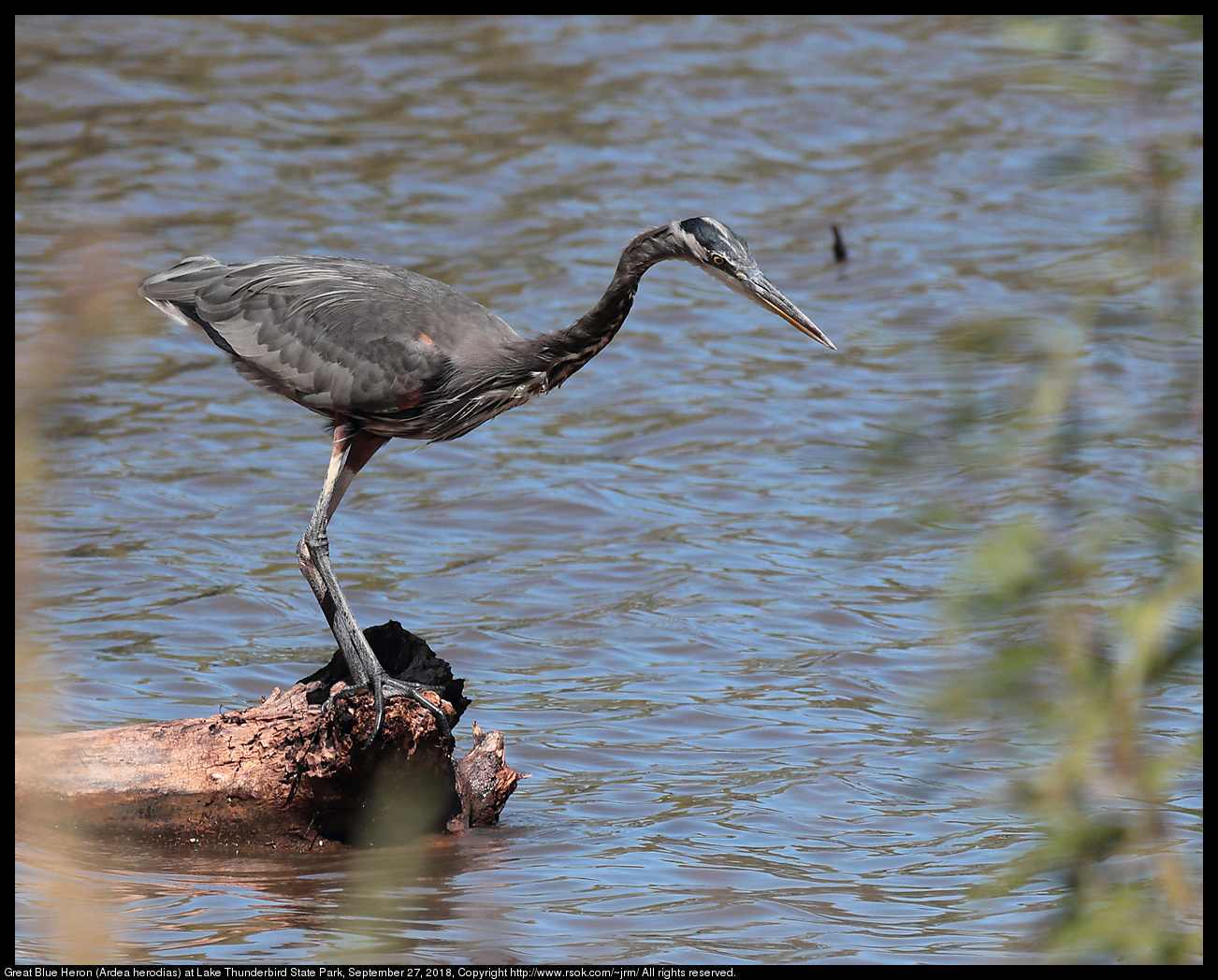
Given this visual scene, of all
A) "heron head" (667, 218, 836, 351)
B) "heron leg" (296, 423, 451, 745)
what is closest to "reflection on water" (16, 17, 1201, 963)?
"heron leg" (296, 423, 451, 745)

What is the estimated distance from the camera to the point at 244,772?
225 inches

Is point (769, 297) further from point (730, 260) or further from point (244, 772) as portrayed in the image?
point (244, 772)

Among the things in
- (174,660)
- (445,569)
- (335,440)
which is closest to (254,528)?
(445,569)

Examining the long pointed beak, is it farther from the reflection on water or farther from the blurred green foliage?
the blurred green foliage

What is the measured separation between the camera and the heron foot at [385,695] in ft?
18.7

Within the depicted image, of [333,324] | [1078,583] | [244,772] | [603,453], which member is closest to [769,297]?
[333,324]

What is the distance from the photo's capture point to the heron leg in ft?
19.2

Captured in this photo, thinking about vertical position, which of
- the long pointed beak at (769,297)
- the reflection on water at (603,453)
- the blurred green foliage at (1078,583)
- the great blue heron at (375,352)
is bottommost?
the reflection on water at (603,453)

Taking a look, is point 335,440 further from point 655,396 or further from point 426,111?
point 426,111

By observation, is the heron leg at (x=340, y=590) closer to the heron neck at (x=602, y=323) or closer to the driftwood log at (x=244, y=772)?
the driftwood log at (x=244, y=772)

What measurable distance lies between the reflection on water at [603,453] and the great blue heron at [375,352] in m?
1.06

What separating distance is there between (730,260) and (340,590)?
79.2 inches

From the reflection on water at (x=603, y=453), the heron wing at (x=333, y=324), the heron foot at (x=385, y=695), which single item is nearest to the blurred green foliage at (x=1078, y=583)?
the reflection on water at (x=603, y=453)

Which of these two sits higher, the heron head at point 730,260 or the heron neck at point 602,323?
the heron head at point 730,260
